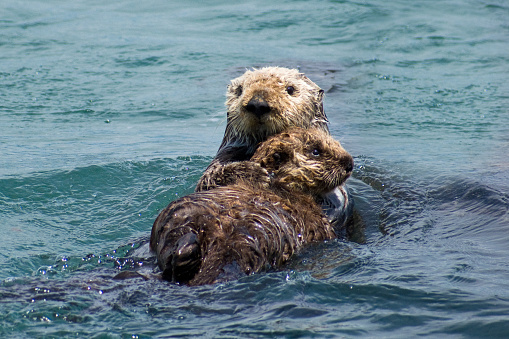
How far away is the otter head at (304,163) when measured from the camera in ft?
14.0

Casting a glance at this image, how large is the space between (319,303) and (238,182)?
1279mm

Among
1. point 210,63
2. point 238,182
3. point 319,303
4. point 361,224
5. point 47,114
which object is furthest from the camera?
point 210,63

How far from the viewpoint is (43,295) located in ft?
9.95

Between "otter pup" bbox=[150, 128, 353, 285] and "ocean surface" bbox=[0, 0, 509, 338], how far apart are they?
0.47 ft

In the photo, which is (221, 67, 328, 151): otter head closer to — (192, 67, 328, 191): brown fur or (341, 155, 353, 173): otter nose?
(192, 67, 328, 191): brown fur

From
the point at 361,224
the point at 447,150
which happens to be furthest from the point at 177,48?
the point at 361,224

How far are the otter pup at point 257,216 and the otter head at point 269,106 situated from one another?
0.18 meters

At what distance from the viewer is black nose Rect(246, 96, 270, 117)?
4363mm

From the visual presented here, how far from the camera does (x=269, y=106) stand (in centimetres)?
439

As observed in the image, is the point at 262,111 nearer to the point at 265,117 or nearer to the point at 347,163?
the point at 265,117

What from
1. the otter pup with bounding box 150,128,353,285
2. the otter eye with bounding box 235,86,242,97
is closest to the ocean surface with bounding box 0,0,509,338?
the otter pup with bounding box 150,128,353,285

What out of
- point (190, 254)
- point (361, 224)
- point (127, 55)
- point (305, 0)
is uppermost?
point (305, 0)

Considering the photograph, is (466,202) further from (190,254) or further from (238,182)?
(190,254)

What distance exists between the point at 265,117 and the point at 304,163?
0.45m
